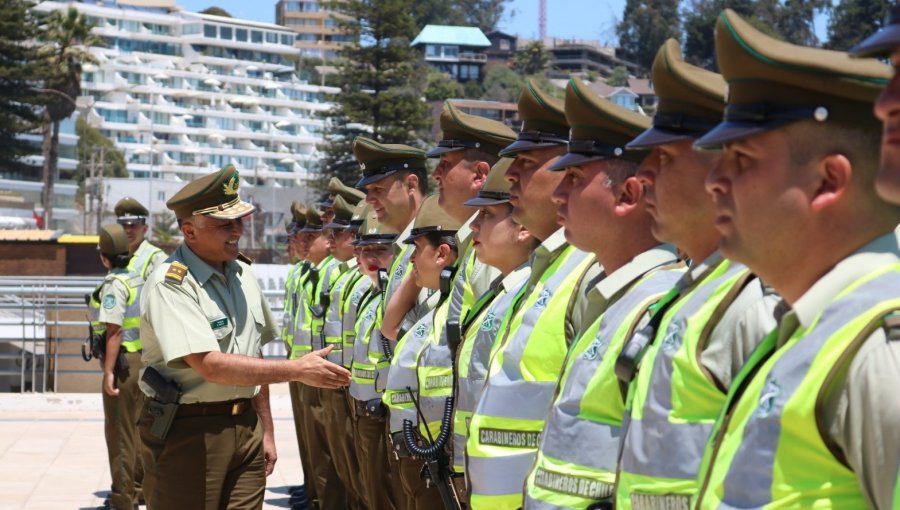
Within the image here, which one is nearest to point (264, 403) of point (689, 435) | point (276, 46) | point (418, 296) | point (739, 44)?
point (418, 296)

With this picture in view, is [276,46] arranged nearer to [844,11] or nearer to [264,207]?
[264,207]

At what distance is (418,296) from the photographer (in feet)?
23.3

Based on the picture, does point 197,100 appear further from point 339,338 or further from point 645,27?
point 339,338

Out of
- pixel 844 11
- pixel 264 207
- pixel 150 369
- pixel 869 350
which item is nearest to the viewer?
pixel 869 350

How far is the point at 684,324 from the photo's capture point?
9.55ft

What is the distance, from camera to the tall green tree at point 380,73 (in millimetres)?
65688

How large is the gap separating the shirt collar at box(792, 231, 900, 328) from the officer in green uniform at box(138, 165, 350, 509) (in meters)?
3.85

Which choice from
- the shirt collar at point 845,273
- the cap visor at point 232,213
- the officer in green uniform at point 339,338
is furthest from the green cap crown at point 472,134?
the shirt collar at point 845,273

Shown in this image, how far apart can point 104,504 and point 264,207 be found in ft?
293

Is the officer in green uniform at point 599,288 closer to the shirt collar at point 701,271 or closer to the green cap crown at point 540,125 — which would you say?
the shirt collar at point 701,271

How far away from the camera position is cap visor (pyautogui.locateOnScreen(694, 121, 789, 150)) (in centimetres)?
252

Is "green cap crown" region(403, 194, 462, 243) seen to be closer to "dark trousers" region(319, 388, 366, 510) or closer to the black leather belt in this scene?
the black leather belt

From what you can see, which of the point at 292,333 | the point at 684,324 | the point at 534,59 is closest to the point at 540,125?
the point at 684,324

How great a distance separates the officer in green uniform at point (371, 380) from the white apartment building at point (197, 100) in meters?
152
